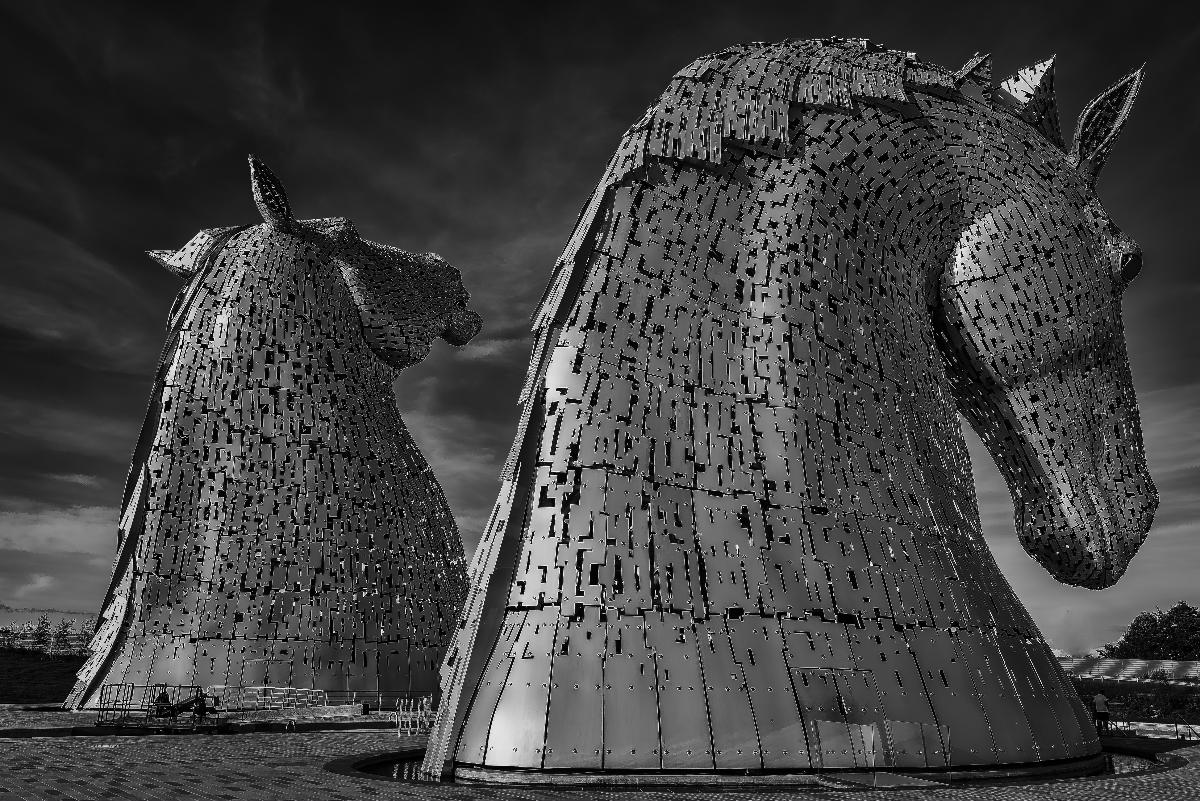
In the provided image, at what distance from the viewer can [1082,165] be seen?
7.88 meters

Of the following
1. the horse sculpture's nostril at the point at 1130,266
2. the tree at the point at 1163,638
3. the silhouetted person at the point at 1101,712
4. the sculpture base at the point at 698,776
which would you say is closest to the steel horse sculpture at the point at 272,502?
the sculpture base at the point at 698,776

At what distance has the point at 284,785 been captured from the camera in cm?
452

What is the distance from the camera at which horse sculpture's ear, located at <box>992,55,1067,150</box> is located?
751cm

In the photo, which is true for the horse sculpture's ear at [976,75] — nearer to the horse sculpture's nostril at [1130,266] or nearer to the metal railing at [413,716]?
the horse sculpture's nostril at [1130,266]

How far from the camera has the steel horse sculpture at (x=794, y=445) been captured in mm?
4723

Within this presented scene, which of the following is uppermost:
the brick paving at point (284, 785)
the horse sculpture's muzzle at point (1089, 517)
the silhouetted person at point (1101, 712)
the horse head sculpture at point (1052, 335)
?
the horse head sculpture at point (1052, 335)

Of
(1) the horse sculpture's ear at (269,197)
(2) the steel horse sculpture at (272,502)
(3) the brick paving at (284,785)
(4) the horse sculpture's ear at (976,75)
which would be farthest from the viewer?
(1) the horse sculpture's ear at (269,197)

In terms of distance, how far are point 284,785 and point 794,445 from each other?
131 inches

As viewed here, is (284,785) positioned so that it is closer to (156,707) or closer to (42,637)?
(156,707)

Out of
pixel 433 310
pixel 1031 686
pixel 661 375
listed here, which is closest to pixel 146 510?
pixel 433 310

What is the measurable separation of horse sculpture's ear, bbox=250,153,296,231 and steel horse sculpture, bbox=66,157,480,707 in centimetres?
2

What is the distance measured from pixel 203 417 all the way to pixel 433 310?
4857 mm

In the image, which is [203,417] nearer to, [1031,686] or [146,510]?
[146,510]

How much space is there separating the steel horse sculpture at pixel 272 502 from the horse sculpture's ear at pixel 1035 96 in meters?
9.83
